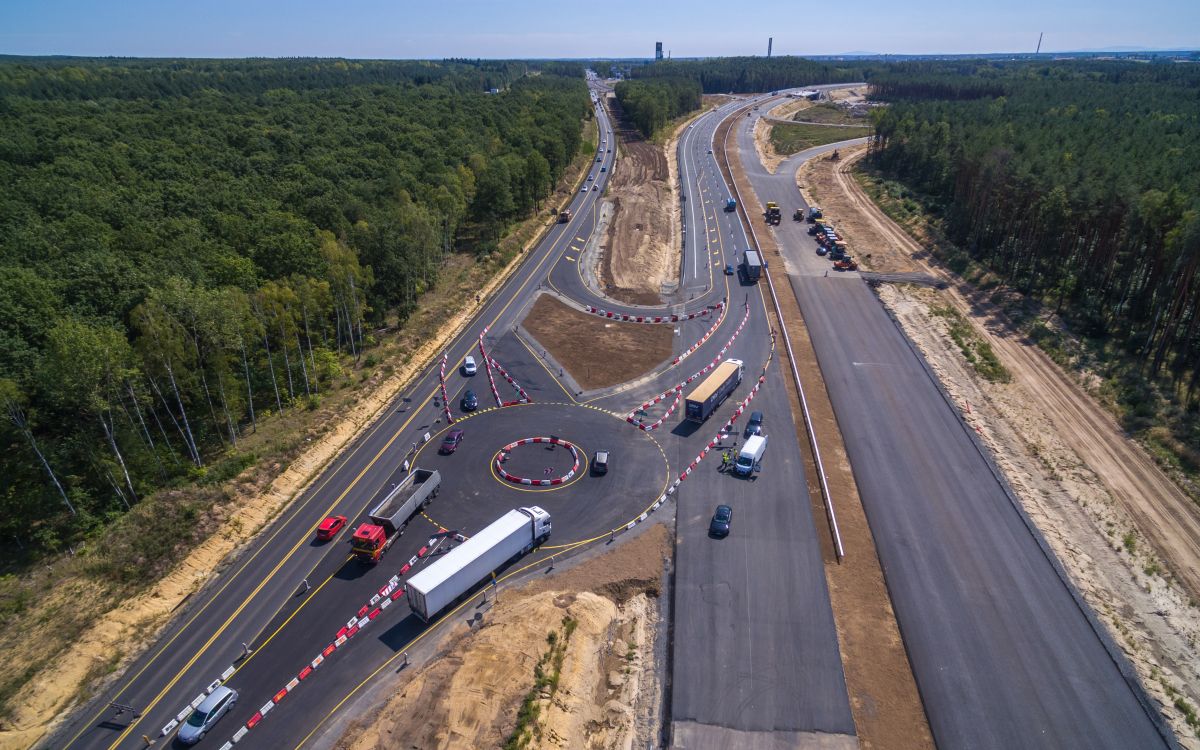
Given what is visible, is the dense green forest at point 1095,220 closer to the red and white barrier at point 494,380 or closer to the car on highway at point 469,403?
the red and white barrier at point 494,380

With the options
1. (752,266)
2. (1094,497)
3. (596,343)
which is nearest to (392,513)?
(596,343)

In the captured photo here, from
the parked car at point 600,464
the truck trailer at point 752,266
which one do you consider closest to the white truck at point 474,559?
the parked car at point 600,464

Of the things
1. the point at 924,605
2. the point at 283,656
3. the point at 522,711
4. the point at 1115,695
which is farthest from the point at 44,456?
the point at 1115,695

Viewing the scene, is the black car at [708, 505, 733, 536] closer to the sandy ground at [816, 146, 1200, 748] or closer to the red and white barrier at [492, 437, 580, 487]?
the red and white barrier at [492, 437, 580, 487]

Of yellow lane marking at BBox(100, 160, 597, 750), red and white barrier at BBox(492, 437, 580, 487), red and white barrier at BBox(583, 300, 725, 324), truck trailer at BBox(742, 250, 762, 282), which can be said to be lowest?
yellow lane marking at BBox(100, 160, 597, 750)

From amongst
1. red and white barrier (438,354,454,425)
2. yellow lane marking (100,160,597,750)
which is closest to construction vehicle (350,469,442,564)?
yellow lane marking (100,160,597,750)

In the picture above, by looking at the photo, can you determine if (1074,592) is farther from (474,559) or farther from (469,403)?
(469,403)
